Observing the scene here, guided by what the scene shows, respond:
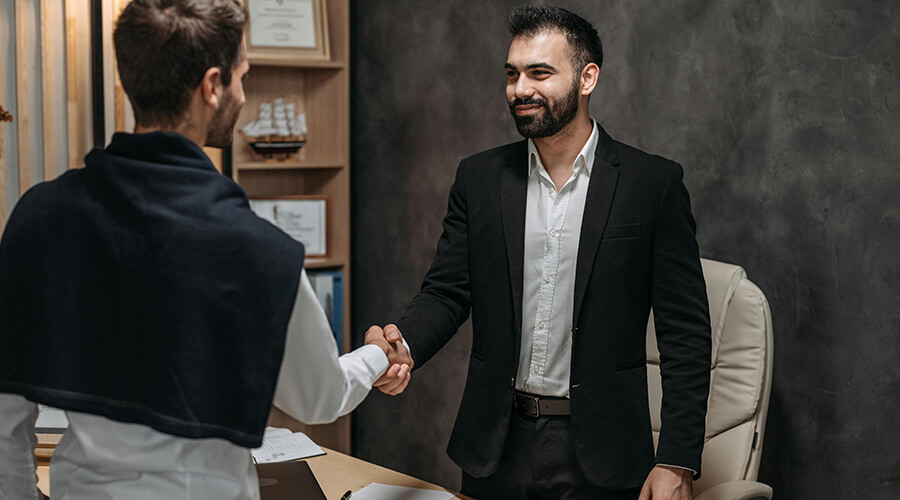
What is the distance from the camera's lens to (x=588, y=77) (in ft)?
6.99

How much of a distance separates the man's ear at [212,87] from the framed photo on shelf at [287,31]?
2315 millimetres

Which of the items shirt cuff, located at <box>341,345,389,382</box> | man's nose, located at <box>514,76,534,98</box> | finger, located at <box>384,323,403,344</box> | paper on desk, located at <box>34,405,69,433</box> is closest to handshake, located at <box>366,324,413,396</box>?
finger, located at <box>384,323,403,344</box>

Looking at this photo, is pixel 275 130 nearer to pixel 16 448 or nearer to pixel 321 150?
pixel 321 150

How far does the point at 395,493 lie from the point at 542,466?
340mm

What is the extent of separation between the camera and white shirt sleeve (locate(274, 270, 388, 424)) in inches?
50.4

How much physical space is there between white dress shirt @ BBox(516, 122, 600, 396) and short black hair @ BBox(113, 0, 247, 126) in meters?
1.01

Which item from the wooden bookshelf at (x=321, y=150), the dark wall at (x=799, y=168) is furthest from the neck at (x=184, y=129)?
the wooden bookshelf at (x=321, y=150)

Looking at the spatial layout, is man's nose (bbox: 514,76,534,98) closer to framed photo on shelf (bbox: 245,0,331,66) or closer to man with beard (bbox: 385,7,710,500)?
man with beard (bbox: 385,7,710,500)

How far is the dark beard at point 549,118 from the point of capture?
2047 millimetres

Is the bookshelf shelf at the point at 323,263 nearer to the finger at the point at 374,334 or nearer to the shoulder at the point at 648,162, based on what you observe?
the finger at the point at 374,334

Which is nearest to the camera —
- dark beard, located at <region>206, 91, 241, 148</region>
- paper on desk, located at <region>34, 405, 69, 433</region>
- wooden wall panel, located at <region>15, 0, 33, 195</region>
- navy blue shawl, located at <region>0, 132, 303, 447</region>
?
navy blue shawl, located at <region>0, 132, 303, 447</region>

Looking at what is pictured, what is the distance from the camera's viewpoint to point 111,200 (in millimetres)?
1188

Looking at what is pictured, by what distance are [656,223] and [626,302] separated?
0.19m

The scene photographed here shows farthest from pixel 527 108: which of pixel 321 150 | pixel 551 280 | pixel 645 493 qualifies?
pixel 321 150
